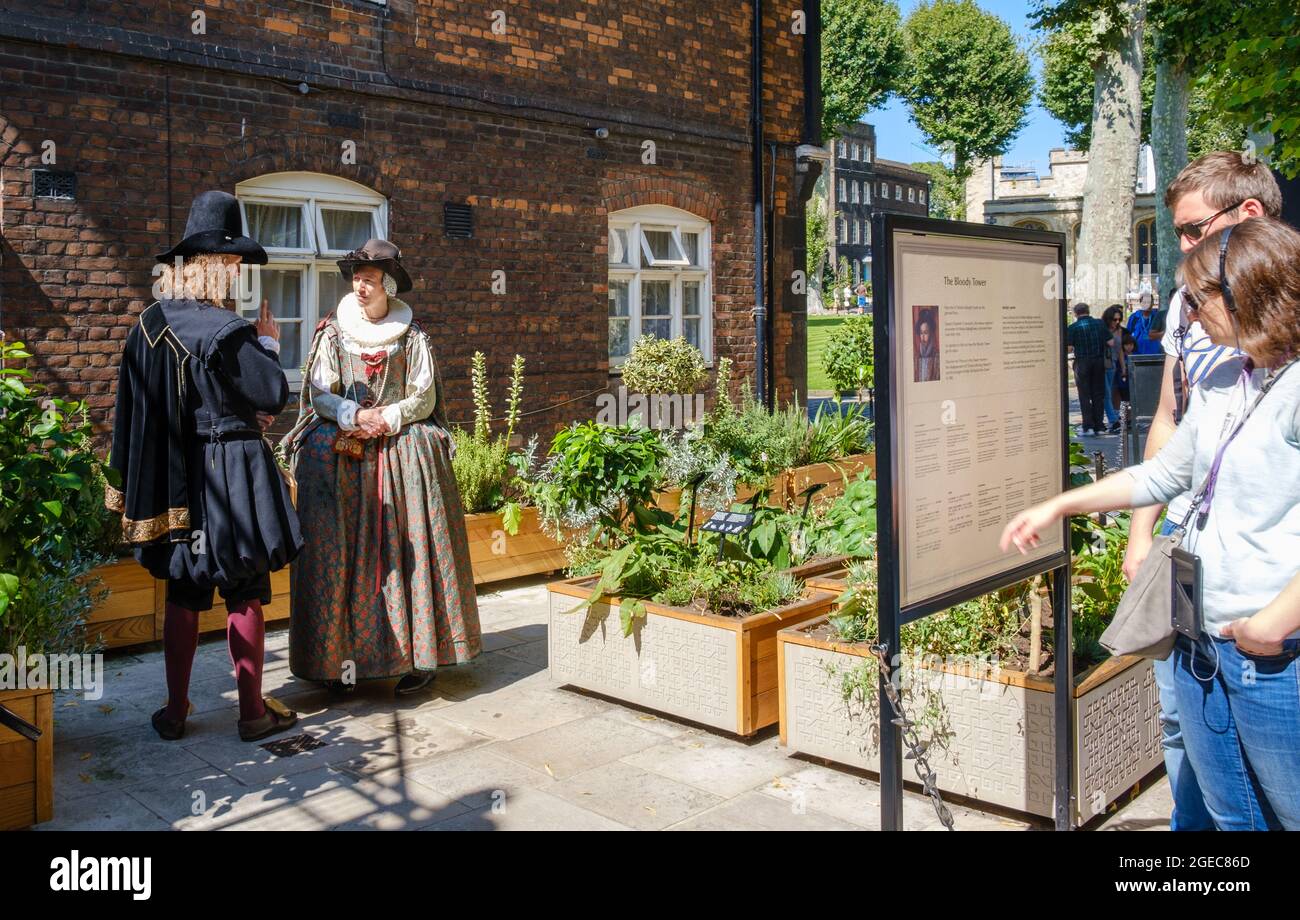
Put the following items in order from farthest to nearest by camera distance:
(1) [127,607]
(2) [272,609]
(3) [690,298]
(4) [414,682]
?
(3) [690,298] → (2) [272,609] → (1) [127,607] → (4) [414,682]

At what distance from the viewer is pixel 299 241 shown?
341 inches

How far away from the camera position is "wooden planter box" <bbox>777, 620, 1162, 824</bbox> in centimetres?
402

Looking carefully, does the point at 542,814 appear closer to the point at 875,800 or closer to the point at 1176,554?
the point at 875,800

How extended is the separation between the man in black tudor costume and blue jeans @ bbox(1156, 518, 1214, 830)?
337cm

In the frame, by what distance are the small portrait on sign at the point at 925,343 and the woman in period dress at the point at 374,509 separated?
2965 mm

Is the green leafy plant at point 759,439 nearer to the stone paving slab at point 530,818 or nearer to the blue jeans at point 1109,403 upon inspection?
the stone paving slab at point 530,818

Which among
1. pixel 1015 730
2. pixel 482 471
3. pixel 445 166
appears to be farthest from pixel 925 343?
pixel 445 166

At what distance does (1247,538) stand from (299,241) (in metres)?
7.43

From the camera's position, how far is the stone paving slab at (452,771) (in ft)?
13.5

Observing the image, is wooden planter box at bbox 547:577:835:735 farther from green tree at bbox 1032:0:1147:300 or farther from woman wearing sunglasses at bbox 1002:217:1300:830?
green tree at bbox 1032:0:1147:300

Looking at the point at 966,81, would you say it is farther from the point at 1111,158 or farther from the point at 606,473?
the point at 606,473

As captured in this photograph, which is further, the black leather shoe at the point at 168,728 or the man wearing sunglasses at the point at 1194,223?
the black leather shoe at the point at 168,728

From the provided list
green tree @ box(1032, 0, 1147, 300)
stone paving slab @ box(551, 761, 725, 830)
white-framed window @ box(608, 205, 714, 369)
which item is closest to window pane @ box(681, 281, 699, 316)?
white-framed window @ box(608, 205, 714, 369)

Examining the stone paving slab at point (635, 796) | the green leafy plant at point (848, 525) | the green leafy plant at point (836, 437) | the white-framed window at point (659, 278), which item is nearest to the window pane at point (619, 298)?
the white-framed window at point (659, 278)
